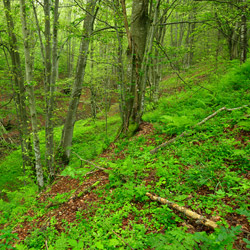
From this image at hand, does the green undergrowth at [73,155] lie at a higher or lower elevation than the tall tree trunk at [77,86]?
lower

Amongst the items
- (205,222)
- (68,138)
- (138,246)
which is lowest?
(68,138)

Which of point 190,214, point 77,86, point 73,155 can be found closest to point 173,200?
point 190,214

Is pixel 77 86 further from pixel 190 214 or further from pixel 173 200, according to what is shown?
pixel 190 214

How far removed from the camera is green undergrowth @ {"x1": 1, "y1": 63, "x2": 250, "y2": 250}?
205 centimetres

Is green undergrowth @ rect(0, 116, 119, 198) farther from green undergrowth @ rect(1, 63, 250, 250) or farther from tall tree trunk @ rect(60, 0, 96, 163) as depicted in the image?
green undergrowth @ rect(1, 63, 250, 250)

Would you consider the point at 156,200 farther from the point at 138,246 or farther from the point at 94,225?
the point at 94,225

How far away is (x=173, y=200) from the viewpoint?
2604 mm

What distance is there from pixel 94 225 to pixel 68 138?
18.4 ft

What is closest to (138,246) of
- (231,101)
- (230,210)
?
(230,210)

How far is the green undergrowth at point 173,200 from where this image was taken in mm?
2049

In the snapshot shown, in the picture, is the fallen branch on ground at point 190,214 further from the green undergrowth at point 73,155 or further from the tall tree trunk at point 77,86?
the tall tree trunk at point 77,86

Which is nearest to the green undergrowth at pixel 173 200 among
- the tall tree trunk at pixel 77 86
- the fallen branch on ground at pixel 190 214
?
the fallen branch on ground at pixel 190 214

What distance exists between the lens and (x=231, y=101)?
538 cm

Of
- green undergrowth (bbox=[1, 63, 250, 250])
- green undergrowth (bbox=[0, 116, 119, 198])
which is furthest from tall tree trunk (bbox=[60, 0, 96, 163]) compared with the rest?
green undergrowth (bbox=[1, 63, 250, 250])
